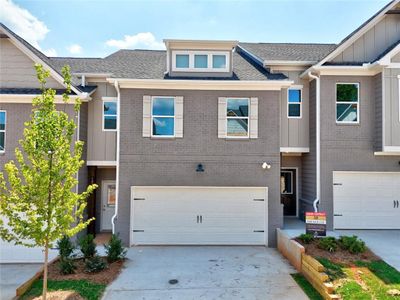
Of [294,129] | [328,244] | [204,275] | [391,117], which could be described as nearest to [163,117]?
[294,129]

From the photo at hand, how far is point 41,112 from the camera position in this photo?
6438mm

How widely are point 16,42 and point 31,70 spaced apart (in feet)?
3.60

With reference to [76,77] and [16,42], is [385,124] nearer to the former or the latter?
[76,77]

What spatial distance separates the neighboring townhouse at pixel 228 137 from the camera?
36.4 feet

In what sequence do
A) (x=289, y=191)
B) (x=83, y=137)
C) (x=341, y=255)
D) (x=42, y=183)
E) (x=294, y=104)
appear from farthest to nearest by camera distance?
(x=289, y=191) → (x=294, y=104) → (x=83, y=137) → (x=341, y=255) → (x=42, y=183)

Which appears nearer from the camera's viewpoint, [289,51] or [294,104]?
[294,104]

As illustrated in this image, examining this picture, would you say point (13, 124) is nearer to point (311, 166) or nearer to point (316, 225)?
point (316, 225)

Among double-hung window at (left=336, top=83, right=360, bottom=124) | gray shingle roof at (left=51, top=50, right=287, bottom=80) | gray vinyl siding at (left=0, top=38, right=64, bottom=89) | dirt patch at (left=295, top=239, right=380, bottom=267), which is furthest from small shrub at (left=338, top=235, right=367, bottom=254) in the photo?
gray vinyl siding at (left=0, top=38, right=64, bottom=89)

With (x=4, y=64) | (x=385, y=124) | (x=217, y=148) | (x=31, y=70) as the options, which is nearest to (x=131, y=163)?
(x=217, y=148)

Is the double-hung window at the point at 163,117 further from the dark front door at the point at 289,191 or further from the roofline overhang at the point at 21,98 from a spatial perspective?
the dark front door at the point at 289,191

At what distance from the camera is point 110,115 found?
12086 mm

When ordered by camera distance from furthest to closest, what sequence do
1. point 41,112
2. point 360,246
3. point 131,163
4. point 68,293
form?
point 131,163 < point 360,246 < point 68,293 < point 41,112

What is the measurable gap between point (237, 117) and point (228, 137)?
2.86 feet

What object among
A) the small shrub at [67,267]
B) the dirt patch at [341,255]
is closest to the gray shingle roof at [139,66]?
the dirt patch at [341,255]
